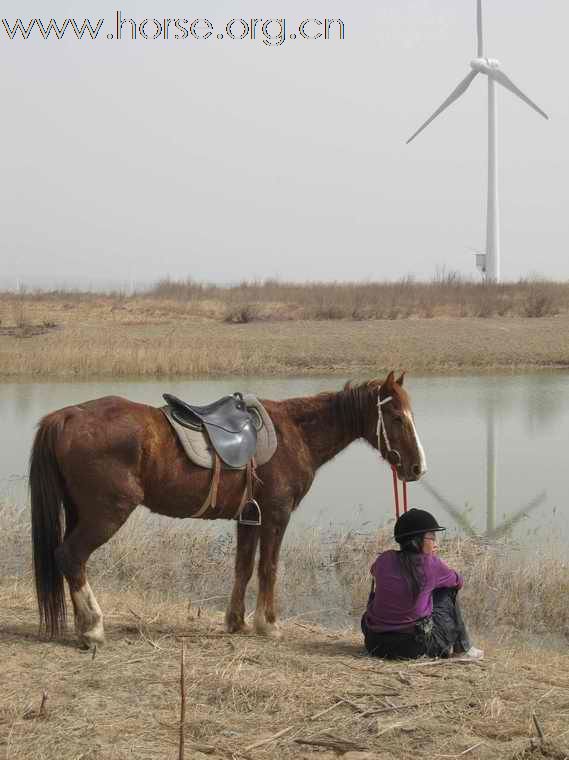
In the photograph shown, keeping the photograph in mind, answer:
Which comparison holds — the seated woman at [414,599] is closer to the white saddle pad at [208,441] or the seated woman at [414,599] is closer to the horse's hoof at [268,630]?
the horse's hoof at [268,630]

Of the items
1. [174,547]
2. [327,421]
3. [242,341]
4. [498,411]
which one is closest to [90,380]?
[242,341]

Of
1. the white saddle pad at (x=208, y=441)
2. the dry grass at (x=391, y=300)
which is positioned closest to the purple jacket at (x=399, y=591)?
the white saddle pad at (x=208, y=441)

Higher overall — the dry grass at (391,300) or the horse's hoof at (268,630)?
the dry grass at (391,300)

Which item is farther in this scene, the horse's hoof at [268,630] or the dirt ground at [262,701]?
the horse's hoof at [268,630]

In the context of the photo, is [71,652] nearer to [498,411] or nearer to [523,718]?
[523,718]

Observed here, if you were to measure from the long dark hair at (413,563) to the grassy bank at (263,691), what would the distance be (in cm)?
38

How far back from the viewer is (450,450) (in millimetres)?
14047

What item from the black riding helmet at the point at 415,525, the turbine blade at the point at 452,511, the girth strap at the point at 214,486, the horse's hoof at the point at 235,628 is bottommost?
the turbine blade at the point at 452,511

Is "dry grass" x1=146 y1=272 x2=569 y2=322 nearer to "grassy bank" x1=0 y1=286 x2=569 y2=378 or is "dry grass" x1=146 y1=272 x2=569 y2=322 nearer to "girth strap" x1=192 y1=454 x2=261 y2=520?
"grassy bank" x1=0 y1=286 x2=569 y2=378

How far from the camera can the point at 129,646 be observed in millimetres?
5301

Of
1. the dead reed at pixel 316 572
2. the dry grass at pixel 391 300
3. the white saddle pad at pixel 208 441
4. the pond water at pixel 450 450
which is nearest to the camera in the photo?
the white saddle pad at pixel 208 441

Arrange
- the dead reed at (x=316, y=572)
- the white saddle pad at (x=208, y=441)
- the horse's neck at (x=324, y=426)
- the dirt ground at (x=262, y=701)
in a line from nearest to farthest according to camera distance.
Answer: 1. the dirt ground at (x=262, y=701)
2. the white saddle pad at (x=208, y=441)
3. the horse's neck at (x=324, y=426)
4. the dead reed at (x=316, y=572)

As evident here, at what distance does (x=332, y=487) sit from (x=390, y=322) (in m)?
18.8

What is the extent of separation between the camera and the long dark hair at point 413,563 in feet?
16.8
